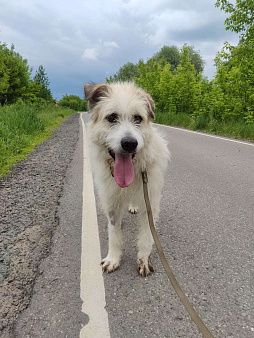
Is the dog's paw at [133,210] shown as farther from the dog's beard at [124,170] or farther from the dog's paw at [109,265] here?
the dog's beard at [124,170]

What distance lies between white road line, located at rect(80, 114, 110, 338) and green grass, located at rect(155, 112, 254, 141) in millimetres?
9670

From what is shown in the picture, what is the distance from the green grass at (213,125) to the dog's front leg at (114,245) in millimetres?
10022

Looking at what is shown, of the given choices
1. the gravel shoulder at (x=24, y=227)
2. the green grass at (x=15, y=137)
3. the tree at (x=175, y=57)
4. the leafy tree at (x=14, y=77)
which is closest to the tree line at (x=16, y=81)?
the leafy tree at (x=14, y=77)

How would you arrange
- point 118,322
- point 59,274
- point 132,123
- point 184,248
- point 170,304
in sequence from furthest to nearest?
1. point 184,248
2. point 132,123
3. point 59,274
4. point 170,304
5. point 118,322

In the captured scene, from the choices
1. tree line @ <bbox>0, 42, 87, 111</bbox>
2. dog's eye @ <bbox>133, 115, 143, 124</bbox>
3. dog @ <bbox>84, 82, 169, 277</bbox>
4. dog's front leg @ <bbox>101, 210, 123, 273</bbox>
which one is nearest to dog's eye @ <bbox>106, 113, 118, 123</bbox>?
dog @ <bbox>84, 82, 169, 277</bbox>

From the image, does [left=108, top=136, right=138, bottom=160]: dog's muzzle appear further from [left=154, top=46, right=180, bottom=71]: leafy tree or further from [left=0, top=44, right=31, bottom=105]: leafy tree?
[left=154, top=46, right=180, bottom=71]: leafy tree

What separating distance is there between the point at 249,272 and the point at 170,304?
939 mm

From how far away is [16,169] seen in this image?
6051mm

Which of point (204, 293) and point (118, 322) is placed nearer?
point (118, 322)

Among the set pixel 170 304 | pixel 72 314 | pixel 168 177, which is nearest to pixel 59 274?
pixel 72 314

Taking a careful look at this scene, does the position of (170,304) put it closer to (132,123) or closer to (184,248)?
(184,248)

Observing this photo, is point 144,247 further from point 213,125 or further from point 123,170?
point 213,125

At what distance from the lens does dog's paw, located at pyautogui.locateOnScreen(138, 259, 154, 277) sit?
2549 mm

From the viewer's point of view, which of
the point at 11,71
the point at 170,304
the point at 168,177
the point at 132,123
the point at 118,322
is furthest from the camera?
the point at 11,71
